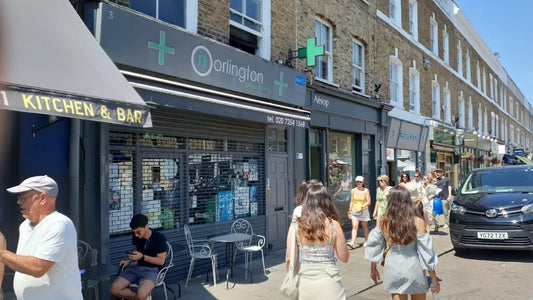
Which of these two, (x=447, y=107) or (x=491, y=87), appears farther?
(x=491, y=87)

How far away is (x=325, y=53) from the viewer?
37.0 feet

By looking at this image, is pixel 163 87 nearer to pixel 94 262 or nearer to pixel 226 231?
pixel 94 262

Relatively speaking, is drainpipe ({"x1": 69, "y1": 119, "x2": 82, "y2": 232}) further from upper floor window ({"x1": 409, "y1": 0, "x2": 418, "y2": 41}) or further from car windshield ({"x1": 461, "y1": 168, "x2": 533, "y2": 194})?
upper floor window ({"x1": 409, "y1": 0, "x2": 418, "y2": 41})

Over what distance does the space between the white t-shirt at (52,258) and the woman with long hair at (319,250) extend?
1606 millimetres

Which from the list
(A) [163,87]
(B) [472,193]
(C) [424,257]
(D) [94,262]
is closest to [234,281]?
(D) [94,262]

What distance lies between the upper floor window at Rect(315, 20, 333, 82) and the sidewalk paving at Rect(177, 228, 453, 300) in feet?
16.7

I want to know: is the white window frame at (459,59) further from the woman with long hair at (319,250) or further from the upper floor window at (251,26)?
the woman with long hair at (319,250)

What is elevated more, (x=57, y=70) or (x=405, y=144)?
(x=57, y=70)

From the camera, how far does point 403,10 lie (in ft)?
53.4

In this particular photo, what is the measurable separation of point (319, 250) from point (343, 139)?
9.32 m

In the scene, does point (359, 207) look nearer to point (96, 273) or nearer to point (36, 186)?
point (96, 273)

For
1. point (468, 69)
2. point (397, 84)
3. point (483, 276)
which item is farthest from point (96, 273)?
point (468, 69)

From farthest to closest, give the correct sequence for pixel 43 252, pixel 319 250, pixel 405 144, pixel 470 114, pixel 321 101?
pixel 470 114
pixel 405 144
pixel 321 101
pixel 319 250
pixel 43 252

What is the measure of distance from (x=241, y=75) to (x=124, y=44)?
2560mm
